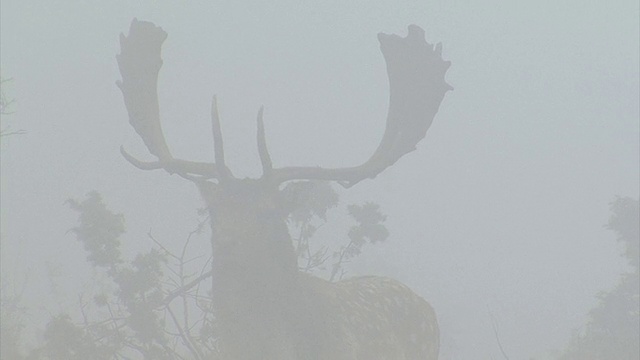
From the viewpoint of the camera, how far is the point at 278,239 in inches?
273

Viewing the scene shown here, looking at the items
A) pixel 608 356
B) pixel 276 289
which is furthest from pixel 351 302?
pixel 608 356

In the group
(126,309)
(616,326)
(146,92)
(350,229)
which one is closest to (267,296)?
(146,92)

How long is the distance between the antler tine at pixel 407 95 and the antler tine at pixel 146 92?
1501 millimetres

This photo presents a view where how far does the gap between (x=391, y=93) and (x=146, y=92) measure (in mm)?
2268

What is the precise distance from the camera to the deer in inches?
260

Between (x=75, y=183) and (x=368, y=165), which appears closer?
(x=368, y=165)

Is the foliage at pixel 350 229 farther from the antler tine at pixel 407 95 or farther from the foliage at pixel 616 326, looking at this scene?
the antler tine at pixel 407 95

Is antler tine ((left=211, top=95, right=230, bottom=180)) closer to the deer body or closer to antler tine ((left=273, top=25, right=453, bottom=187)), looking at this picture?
the deer body

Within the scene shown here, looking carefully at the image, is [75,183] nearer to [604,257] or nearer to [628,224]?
[604,257]

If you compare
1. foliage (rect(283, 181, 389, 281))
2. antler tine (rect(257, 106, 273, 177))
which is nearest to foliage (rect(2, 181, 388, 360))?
antler tine (rect(257, 106, 273, 177))

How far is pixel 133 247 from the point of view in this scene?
10650cm

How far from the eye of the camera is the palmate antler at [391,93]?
757 cm

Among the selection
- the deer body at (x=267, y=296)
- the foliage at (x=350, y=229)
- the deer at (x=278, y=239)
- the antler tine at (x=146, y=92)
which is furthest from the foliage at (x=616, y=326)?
the antler tine at (x=146, y=92)

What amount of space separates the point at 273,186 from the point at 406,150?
4.71 ft
